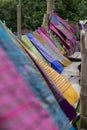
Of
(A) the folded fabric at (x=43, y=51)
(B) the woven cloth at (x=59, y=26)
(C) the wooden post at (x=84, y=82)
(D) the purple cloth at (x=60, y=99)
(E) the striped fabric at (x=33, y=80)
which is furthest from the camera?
(B) the woven cloth at (x=59, y=26)

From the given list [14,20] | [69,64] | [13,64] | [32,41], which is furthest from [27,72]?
[14,20]

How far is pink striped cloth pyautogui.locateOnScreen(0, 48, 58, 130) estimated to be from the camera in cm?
98

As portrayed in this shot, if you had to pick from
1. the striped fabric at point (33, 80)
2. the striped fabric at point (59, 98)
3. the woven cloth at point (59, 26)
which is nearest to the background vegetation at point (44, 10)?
the woven cloth at point (59, 26)

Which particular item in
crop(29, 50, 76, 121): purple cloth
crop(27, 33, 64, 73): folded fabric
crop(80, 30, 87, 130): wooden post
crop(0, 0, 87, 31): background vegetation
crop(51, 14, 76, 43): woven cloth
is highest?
crop(29, 50, 76, 121): purple cloth

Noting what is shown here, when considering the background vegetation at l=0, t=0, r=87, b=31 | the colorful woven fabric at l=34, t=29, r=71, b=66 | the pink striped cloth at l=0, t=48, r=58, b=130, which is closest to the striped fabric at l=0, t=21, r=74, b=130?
the pink striped cloth at l=0, t=48, r=58, b=130

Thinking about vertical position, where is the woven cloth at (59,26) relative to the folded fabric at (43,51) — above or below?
below

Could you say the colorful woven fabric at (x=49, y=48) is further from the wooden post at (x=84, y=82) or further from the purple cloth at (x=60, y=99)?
the purple cloth at (x=60, y=99)

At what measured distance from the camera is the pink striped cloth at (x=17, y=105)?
0.98 m

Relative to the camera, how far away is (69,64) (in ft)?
32.4

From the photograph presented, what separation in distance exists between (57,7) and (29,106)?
51.0 ft

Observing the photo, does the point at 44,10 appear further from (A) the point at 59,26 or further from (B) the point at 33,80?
(B) the point at 33,80

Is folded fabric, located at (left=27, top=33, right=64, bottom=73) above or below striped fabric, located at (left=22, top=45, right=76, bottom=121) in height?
below

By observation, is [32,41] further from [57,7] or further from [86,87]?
[57,7]

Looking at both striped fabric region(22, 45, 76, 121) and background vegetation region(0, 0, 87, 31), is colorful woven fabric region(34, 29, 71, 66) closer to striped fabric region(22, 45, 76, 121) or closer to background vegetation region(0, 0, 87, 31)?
striped fabric region(22, 45, 76, 121)
